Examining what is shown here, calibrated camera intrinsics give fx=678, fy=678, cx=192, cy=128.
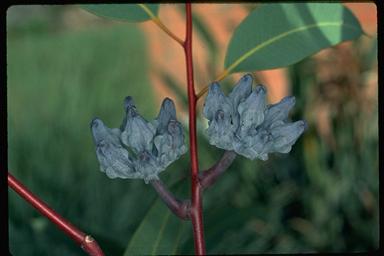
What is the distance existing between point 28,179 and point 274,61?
115 centimetres

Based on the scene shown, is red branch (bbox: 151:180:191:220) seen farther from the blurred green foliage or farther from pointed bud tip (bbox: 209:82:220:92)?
the blurred green foliage

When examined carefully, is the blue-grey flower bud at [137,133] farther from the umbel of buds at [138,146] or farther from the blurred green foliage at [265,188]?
the blurred green foliage at [265,188]

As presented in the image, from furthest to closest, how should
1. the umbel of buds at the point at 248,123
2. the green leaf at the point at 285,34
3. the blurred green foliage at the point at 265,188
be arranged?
the blurred green foliage at the point at 265,188 < the green leaf at the point at 285,34 < the umbel of buds at the point at 248,123

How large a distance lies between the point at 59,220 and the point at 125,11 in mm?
160

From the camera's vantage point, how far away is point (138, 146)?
15.9 inches

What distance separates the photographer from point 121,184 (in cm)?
165

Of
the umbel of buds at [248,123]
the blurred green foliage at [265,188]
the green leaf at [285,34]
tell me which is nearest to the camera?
the umbel of buds at [248,123]

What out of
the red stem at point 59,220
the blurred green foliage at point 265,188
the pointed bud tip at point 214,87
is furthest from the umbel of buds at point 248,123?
the blurred green foliage at point 265,188

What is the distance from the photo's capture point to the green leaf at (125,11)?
48cm

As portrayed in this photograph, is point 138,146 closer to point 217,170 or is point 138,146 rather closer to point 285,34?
point 217,170

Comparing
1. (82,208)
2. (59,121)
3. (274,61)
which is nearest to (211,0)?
(274,61)

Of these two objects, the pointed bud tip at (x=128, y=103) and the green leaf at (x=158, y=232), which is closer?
the pointed bud tip at (x=128, y=103)

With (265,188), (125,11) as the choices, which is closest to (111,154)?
(125,11)

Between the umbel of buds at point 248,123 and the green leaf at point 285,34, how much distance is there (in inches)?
4.2
